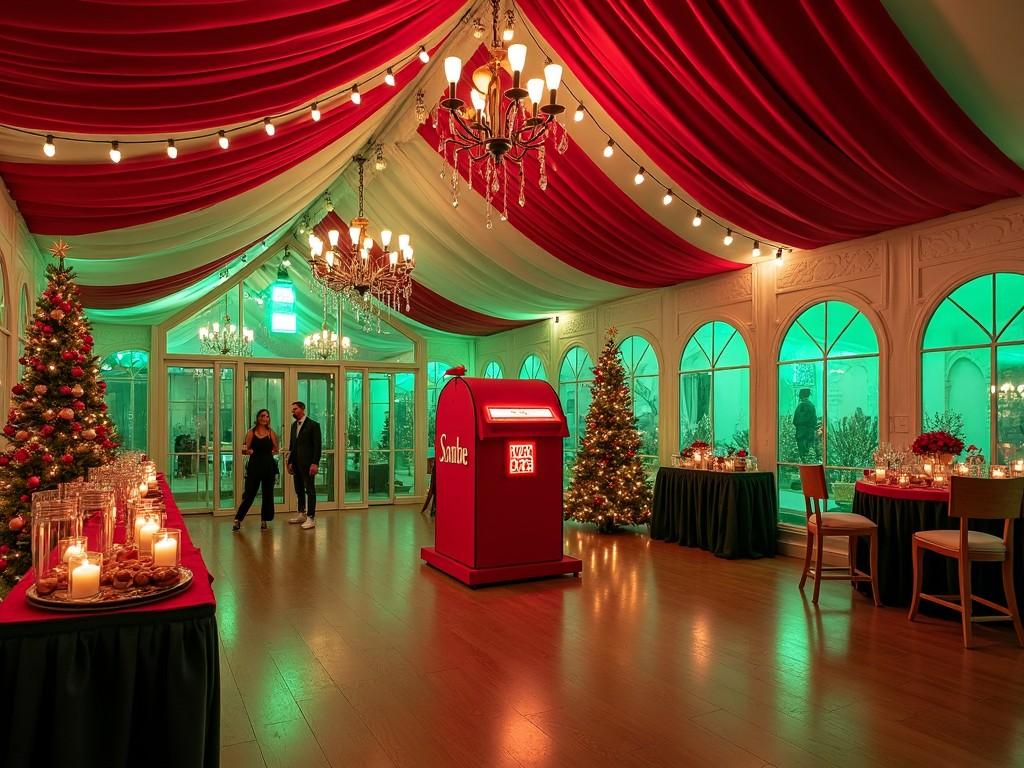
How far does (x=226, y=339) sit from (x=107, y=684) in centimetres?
936

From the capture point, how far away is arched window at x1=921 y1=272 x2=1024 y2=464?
5.62 m

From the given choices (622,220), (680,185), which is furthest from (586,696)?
(622,220)

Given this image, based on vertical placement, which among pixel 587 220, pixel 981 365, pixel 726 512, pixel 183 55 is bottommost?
pixel 726 512

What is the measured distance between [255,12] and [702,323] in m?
6.71

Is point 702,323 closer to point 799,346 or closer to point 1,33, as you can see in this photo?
point 799,346

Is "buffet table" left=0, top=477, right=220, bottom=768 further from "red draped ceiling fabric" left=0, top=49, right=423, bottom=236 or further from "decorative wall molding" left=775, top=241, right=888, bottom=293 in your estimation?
"decorative wall molding" left=775, top=241, right=888, bottom=293

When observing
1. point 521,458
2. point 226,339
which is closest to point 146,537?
point 521,458

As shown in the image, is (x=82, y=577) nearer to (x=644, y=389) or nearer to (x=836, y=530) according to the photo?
(x=836, y=530)

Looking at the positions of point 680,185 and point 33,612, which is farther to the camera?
point 680,185

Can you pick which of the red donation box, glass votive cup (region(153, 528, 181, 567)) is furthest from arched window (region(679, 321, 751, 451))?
glass votive cup (region(153, 528, 181, 567))

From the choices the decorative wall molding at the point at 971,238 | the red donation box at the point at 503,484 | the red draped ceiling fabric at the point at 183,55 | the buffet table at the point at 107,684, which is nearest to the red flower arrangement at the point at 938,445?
the decorative wall molding at the point at 971,238

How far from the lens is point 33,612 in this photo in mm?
2070

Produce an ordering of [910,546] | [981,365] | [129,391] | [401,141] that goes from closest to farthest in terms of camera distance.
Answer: [910,546]
[981,365]
[401,141]
[129,391]

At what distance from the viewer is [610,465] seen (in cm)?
895
